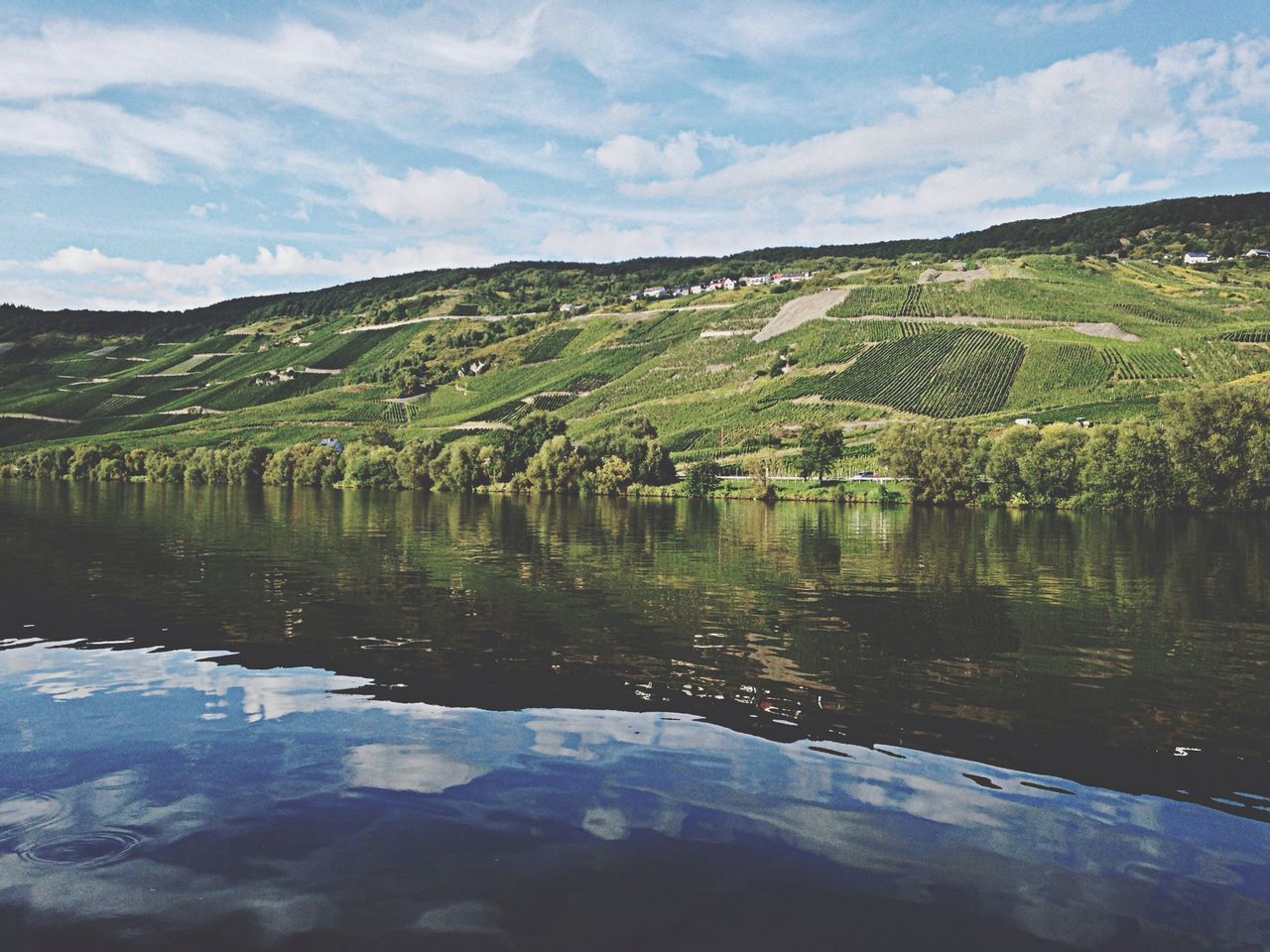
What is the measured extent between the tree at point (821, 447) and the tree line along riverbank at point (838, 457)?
22 centimetres

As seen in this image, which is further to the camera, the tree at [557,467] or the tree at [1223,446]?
the tree at [557,467]

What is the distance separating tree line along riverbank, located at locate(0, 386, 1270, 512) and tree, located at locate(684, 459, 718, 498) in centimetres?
20

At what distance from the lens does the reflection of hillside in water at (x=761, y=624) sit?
20.1 m

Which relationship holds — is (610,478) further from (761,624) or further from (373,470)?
(761,624)

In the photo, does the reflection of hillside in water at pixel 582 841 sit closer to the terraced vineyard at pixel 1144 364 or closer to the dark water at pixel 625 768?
the dark water at pixel 625 768

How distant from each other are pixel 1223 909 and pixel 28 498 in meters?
125

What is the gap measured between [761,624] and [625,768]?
52.2ft

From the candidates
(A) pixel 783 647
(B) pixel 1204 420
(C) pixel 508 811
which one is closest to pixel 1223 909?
(C) pixel 508 811

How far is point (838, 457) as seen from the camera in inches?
5738

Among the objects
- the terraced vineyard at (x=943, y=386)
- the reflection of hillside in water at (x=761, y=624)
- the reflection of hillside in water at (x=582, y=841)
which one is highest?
the terraced vineyard at (x=943, y=386)

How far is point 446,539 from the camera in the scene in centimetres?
6278

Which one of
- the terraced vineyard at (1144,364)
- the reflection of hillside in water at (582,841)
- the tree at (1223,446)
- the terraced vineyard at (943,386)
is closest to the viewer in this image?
the reflection of hillside in water at (582,841)

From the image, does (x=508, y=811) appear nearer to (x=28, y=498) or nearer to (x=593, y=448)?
(x=28, y=498)

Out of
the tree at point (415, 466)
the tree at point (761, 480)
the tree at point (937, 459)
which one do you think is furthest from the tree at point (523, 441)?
the tree at point (937, 459)
